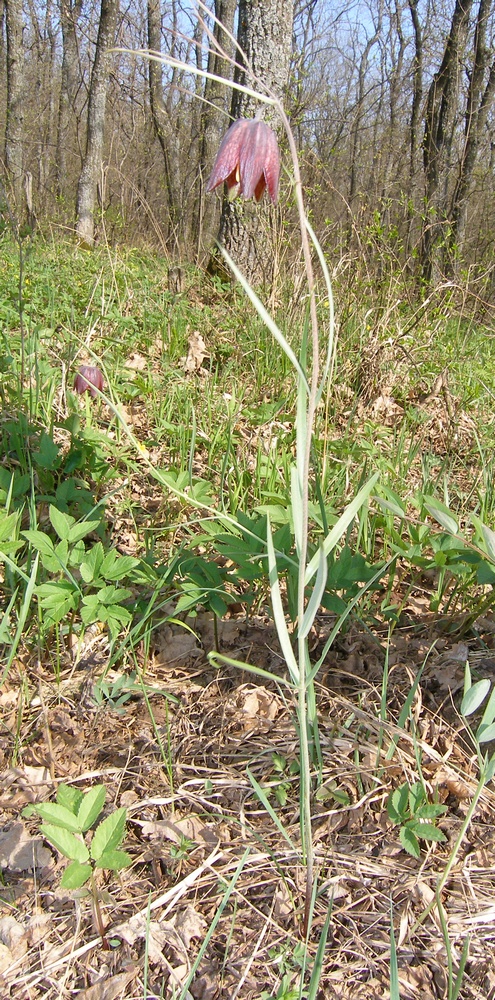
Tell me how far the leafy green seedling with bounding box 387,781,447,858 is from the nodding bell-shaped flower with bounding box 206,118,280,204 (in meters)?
0.96

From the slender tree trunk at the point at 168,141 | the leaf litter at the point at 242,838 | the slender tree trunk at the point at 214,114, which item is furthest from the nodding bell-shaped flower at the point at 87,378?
the slender tree trunk at the point at 214,114

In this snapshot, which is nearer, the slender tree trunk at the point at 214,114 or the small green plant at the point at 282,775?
the small green plant at the point at 282,775

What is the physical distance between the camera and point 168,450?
222 centimetres

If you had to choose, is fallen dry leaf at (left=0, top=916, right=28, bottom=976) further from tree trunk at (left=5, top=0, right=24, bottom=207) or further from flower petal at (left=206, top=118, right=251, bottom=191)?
tree trunk at (left=5, top=0, right=24, bottom=207)

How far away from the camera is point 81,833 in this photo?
37.1 inches

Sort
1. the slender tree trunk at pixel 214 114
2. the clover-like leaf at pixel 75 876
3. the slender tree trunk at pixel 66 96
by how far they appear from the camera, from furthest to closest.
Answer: the slender tree trunk at pixel 66 96 → the slender tree trunk at pixel 214 114 → the clover-like leaf at pixel 75 876

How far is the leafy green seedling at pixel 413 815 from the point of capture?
101cm

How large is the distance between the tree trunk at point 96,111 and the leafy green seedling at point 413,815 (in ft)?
24.6

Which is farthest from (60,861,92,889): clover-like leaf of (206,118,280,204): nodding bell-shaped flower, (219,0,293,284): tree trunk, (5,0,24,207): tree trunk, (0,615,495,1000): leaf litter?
(5,0,24,207): tree trunk

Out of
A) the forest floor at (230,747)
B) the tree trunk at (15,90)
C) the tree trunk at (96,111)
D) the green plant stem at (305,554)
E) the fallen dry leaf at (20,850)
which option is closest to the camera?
the green plant stem at (305,554)

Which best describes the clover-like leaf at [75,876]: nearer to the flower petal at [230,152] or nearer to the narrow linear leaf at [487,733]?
the narrow linear leaf at [487,733]

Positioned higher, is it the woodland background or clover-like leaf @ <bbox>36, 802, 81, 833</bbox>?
the woodland background

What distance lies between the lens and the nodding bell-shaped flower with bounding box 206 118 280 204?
0.93 meters

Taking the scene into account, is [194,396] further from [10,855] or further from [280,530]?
[10,855]
